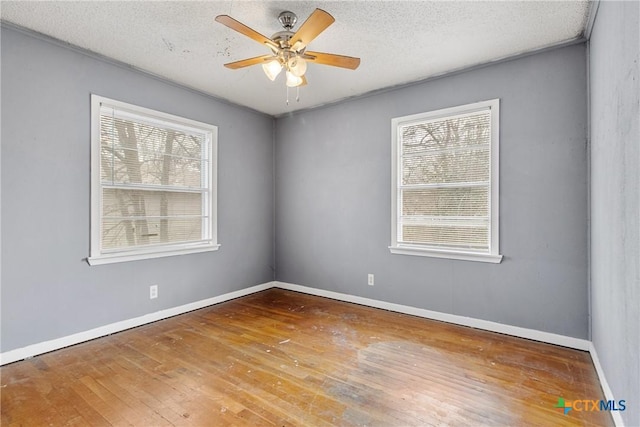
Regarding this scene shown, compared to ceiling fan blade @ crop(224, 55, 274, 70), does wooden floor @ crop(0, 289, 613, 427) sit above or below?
below

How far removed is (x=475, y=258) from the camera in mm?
3051

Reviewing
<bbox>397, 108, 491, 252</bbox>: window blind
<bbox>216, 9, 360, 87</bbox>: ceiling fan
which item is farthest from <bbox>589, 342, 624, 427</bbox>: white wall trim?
<bbox>216, 9, 360, 87</bbox>: ceiling fan

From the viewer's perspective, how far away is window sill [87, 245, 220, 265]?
284 centimetres

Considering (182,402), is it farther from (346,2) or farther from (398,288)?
(346,2)

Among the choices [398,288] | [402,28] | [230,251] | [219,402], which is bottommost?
[219,402]

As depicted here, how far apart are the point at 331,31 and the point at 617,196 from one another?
7.03 ft

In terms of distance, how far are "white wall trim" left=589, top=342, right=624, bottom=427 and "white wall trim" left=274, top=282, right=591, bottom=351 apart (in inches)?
6.0

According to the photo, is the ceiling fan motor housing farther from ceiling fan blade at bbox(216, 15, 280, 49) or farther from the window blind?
the window blind

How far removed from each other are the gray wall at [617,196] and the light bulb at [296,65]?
5.84ft

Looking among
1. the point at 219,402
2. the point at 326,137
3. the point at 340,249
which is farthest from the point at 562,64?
the point at 219,402

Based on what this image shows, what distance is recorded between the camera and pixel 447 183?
3236mm

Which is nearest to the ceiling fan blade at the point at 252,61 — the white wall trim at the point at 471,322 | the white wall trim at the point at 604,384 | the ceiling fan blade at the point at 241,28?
the ceiling fan blade at the point at 241,28

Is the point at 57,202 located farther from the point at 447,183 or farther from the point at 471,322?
the point at 471,322

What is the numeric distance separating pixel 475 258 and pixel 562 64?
182 centimetres
